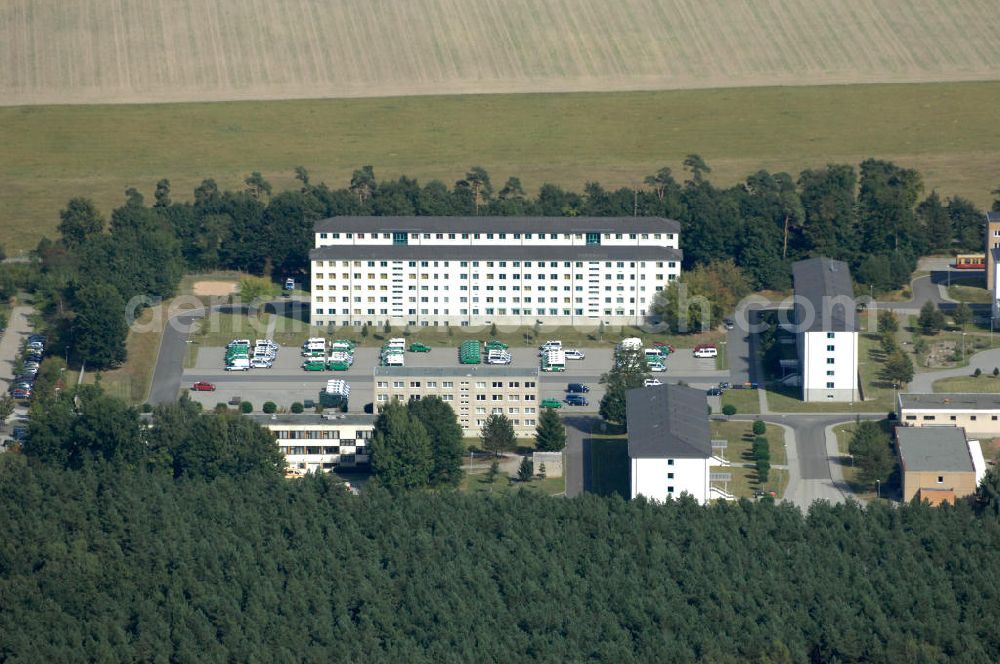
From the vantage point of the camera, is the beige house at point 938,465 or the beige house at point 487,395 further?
the beige house at point 487,395

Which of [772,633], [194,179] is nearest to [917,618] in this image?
[772,633]

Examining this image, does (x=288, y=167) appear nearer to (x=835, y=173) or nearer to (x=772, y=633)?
(x=835, y=173)

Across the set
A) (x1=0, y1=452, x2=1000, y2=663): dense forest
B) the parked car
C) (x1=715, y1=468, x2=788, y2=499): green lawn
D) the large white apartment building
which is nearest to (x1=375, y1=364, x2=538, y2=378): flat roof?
the parked car

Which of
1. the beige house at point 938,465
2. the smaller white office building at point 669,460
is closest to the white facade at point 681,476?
the smaller white office building at point 669,460

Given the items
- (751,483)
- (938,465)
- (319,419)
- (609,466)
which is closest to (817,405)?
(751,483)

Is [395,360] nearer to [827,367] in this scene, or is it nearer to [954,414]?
[827,367]

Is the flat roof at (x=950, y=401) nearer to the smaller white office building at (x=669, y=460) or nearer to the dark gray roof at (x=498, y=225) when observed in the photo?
the smaller white office building at (x=669, y=460)
